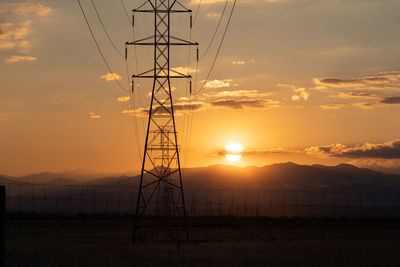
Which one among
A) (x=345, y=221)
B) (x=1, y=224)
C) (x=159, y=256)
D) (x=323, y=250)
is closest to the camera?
(x=1, y=224)

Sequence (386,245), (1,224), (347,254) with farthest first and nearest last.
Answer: (386,245) → (347,254) → (1,224)

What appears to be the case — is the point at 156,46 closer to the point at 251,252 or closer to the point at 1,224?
the point at 251,252

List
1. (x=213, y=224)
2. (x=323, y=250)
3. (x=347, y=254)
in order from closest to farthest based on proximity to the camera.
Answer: (x=347, y=254)
(x=323, y=250)
(x=213, y=224)

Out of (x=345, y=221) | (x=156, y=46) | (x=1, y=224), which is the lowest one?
(x=345, y=221)

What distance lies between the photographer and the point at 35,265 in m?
38.6

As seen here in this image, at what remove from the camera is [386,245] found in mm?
61844

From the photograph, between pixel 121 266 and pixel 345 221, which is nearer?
pixel 121 266

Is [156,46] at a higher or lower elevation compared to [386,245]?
higher

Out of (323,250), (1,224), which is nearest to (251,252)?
(323,250)

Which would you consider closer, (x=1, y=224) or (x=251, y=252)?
(x=1, y=224)

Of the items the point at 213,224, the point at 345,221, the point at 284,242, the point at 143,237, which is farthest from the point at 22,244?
the point at 345,221

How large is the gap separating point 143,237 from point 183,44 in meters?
20.4

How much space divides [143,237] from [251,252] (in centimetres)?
1724

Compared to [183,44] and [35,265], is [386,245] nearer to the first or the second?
[183,44]
